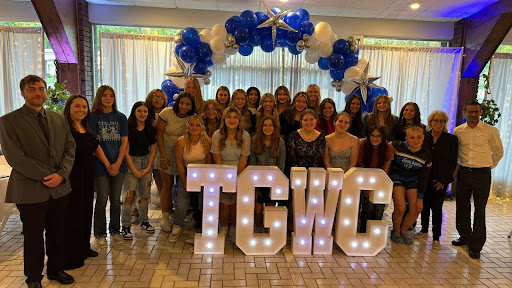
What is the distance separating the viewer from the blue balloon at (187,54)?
4605 mm

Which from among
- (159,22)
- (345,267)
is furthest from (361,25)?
(345,267)

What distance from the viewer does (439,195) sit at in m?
3.62

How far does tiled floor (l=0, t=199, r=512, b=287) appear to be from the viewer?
9.28 feet

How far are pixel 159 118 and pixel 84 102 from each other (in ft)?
2.91

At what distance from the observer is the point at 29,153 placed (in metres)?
2.41

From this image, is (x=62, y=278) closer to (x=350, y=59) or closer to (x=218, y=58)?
(x=218, y=58)

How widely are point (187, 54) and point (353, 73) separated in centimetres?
228

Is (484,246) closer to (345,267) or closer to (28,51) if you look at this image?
(345,267)

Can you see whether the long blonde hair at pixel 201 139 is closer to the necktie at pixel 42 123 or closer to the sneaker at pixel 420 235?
the necktie at pixel 42 123

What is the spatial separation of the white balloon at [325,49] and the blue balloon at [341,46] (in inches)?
3.5

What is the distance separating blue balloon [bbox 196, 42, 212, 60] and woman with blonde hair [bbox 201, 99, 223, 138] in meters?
1.26

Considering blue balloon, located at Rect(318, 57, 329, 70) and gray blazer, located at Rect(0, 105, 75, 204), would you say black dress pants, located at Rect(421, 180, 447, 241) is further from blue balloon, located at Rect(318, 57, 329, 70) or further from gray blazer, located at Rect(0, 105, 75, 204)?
gray blazer, located at Rect(0, 105, 75, 204)

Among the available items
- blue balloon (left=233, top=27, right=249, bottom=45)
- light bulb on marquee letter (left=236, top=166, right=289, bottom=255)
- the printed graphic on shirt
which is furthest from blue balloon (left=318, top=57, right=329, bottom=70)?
the printed graphic on shirt

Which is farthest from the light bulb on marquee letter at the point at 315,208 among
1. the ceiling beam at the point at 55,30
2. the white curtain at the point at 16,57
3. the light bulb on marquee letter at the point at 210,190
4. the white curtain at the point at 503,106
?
the white curtain at the point at 16,57
